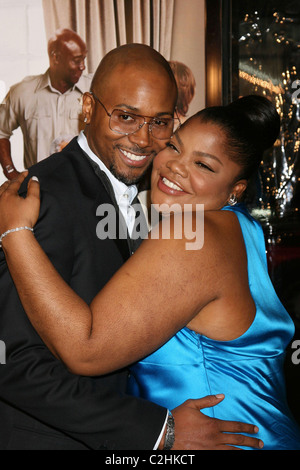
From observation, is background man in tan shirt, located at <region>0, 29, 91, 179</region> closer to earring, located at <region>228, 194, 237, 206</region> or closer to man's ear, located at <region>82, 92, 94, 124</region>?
man's ear, located at <region>82, 92, 94, 124</region>

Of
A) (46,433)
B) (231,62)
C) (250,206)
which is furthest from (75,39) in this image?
(46,433)

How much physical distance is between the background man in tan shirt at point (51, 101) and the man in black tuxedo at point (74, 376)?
139cm

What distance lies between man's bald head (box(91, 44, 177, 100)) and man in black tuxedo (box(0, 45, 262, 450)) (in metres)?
0.02

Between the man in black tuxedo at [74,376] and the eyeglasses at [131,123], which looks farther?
the eyeglasses at [131,123]

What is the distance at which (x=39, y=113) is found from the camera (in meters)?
2.95

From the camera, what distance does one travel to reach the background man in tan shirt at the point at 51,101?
2.94 meters

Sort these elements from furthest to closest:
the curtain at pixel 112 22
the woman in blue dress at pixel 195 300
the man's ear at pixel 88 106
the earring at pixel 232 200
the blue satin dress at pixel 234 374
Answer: the curtain at pixel 112 22 < the man's ear at pixel 88 106 < the earring at pixel 232 200 < the blue satin dress at pixel 234 374 < the woman in blue dress at pixel 195 300

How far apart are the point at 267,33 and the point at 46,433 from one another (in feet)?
8.86

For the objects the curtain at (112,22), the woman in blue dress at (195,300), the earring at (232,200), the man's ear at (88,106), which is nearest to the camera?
the woman in blue dress at (195,300)

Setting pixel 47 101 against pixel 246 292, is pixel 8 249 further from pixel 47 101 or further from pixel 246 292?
pixel 47 101

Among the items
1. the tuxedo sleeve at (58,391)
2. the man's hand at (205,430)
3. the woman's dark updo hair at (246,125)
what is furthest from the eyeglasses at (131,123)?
the man's hand at (205,430)

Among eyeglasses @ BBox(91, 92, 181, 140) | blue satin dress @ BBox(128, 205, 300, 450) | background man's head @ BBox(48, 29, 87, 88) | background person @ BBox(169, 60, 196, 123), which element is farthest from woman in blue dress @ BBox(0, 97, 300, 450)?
background man's head @ BBox(48, 29, 87, 88)

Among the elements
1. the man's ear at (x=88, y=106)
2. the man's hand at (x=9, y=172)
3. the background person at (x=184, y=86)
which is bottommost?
→ the man's hand at (x=9, y=172)

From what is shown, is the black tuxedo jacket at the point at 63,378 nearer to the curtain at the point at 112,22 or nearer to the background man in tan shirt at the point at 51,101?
the background man in tan shirt at the point at 51,101
